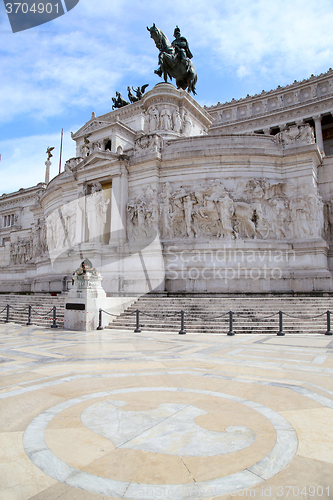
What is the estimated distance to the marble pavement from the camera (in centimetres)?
304

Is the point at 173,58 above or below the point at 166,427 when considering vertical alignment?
above

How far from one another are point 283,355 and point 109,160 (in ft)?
64.5

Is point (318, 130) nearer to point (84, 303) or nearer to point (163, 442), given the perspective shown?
point (84, 303)

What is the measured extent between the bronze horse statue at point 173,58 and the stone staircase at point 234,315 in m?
27.4

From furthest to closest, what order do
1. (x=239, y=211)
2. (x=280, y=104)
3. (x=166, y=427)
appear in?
(x=280, y=104) → (x=239, y=211) → (x=166, y=427)

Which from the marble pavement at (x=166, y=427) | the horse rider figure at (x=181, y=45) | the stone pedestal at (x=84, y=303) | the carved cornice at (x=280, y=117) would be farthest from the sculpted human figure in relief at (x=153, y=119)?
the carved cornice at (x=280, y=117)

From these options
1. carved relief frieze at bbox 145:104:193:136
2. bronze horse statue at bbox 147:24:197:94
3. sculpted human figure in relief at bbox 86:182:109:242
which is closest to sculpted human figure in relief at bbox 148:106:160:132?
carved relief frieze at bbox 145:104:193:136

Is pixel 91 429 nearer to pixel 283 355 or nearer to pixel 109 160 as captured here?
pixel 283 355

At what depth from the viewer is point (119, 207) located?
24.0m

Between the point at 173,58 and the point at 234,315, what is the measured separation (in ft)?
98.1

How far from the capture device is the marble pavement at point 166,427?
9.98 ft

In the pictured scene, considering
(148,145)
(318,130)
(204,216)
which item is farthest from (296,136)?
(318,130)

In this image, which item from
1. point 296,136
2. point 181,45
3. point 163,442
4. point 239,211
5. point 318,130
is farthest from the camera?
point 318,130

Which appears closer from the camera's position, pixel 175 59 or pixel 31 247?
pixel 175 59
